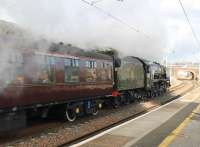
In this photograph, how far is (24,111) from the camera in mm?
9953

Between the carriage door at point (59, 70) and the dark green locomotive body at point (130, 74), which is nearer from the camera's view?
the carriage door at point (59, 70)

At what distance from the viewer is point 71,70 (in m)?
12.6

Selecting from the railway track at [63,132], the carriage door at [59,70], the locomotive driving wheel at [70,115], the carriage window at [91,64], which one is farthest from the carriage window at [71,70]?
the railway track at [63,132]

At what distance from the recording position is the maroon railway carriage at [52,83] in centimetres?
913

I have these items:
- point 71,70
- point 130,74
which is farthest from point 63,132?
point 130,74

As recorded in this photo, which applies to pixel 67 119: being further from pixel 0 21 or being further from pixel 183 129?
pixel 0 21

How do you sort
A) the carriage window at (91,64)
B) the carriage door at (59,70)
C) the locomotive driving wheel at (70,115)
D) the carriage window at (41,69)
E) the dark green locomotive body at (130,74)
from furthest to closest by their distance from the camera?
1. the dark green locomotive body at (130,74)
2. the carriage window at (91,64)
3. the locomotive driving wheel at (70,115)
4. the carriage door at (59,70)
5. the carriage window at (41,69)

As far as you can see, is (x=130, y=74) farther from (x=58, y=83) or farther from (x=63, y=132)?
(x=63, y=132)

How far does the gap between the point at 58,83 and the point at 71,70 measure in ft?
3.68

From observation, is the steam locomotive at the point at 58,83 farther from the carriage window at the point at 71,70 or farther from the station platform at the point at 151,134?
the station platform at the point at 151,134

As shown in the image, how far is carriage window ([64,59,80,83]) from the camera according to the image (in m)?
12.2

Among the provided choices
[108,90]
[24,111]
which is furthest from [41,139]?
[108,90]

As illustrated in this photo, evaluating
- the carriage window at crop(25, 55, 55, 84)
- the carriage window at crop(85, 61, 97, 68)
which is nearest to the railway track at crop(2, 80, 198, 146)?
the carriage window at crop(25, 55, 55, 84)

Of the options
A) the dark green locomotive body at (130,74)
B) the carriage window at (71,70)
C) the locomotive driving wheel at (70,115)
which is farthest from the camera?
the dark green locomotive body at (130,74)
